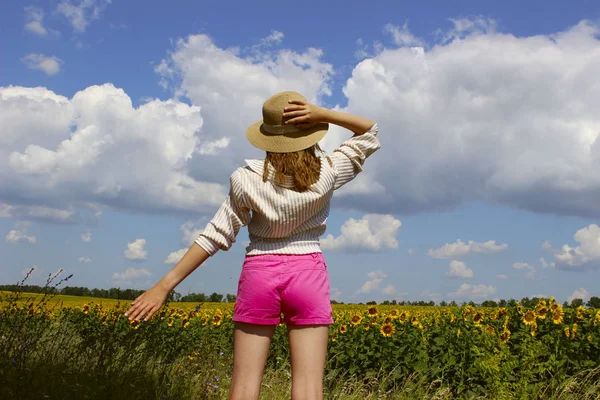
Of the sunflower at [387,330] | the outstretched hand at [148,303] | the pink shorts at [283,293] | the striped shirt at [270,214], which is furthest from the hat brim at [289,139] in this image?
the sunflower at [387,330]

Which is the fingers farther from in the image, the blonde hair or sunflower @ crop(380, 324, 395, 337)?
sunflower @ crop(380, 324, 395, 337)

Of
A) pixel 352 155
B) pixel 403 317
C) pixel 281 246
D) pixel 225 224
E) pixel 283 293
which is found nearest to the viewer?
pixel 283 293

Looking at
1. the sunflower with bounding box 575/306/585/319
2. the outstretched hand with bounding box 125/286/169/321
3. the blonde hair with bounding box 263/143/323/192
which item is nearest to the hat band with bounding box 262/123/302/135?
the blonde hair with bounding box 263/143/323/192

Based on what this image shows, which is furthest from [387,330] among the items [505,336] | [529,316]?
[529,316]

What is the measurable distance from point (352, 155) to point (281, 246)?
0.70 meters

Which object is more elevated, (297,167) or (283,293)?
(297,167)

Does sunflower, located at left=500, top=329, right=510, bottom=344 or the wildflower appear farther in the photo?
the wildflower

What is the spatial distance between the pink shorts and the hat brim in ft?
1.87

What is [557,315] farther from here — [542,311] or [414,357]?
[414,357]

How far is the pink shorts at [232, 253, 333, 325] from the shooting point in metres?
2.88

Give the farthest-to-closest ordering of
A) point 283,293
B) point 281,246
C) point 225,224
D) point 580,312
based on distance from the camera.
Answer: point 580,312 → point 225,224 → point 281,246 → point 283,293

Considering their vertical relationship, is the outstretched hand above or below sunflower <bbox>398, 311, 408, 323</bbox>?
below

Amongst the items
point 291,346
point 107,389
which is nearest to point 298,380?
point 291,346

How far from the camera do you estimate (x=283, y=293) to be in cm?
290
